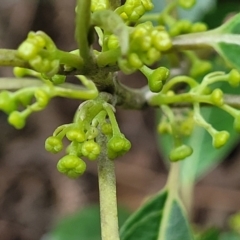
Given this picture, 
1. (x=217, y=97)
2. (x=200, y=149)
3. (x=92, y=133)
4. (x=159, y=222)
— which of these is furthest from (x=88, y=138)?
(x=200, y=149)

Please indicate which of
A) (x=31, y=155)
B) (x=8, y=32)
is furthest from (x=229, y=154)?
(x=8, y=32)

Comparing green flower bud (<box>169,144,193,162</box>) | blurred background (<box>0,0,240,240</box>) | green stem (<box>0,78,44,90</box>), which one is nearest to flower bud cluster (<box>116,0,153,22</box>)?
green flower bud (<box>169,144,193,162</box>)

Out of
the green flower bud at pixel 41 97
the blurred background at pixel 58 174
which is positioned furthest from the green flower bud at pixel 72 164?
the blurred background at pixel 58 174

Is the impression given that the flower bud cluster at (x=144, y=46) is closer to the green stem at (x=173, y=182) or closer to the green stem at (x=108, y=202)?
the green stem at (x=108, y=202)

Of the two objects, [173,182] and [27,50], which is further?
[173,182]

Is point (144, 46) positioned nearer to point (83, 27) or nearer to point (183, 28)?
point (83, 27)

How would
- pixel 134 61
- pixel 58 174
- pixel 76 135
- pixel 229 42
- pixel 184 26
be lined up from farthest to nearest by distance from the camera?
pixel 58 174
pixel 184 26
pixel 229 42
pixel 76 135
pixel 134 61
